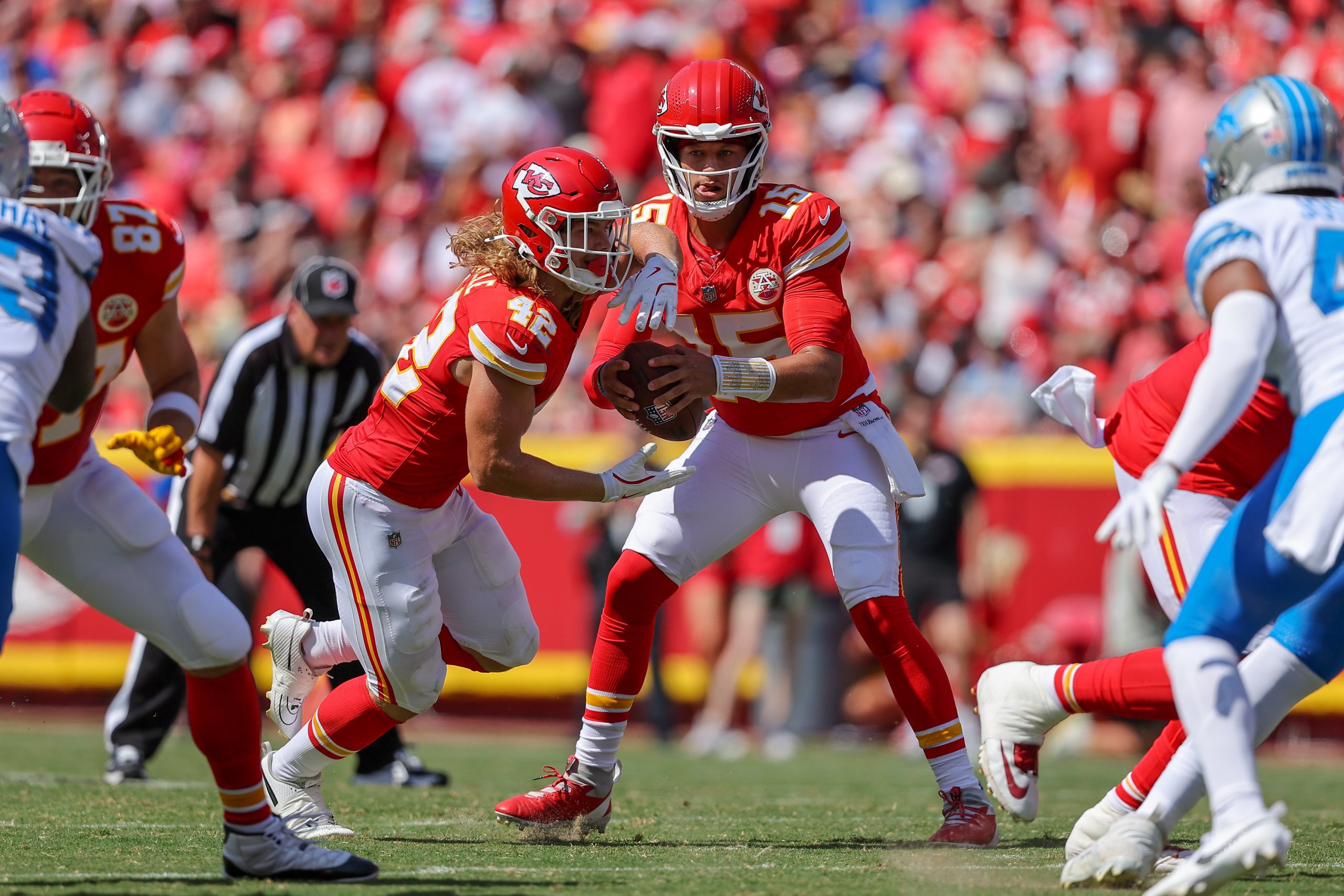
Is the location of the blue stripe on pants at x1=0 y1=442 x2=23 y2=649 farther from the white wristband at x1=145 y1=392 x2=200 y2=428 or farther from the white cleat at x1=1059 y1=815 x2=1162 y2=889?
the white cleat at x1=1059 y1=815 x2=1162 y2=889

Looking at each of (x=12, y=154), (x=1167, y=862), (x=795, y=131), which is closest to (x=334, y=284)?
(x=12, y=154)

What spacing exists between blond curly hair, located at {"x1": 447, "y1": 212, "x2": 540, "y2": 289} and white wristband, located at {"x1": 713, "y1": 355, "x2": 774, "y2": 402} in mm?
581

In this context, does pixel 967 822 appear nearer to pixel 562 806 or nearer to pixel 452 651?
pixel 562 806

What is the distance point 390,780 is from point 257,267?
7.29 m

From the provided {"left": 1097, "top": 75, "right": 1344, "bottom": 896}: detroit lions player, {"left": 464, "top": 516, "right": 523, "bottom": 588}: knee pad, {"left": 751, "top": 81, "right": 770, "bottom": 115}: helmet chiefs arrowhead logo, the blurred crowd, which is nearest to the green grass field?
{"left": 1097, "top": 75, "right": 1344, "bottom": 896}: detroit lions player

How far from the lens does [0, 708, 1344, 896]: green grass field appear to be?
390 centimetres

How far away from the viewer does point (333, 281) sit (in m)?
6.44

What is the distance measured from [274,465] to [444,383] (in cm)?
250

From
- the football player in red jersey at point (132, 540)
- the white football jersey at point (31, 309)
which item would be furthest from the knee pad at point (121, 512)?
the white football jersey at point (31, 309)

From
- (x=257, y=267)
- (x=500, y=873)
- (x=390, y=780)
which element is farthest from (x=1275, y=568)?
(x=257, y=267)

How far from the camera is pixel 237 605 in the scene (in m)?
6.67

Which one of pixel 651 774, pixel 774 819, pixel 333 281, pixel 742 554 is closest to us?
pixel 774 819

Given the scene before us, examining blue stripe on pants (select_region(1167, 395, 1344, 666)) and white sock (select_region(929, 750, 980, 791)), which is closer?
blue stripe on pants (select_region(1167, 395, 1344, 666))

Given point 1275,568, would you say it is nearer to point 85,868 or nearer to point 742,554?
point 85,868
